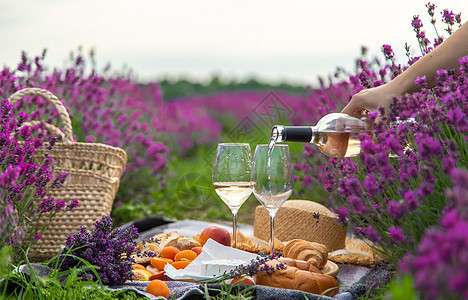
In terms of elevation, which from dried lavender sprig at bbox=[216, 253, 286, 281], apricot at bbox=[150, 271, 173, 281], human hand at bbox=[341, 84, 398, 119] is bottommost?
apricot at bbox=[150, 271, 173, 281]

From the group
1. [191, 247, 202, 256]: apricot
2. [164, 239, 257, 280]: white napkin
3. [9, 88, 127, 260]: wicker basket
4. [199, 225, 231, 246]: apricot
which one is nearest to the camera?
[164, 239, 257, 280]: white napkin

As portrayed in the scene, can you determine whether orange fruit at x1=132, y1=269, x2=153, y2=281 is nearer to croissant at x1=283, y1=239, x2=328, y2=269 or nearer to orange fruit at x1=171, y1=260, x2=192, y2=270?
orange fruit at x1=171, y1=260, x2=192, y2=270

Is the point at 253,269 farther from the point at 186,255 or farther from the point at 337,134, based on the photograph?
the point at 337,134

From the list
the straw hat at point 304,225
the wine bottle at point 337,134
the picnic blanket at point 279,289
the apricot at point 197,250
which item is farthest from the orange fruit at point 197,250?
the wine bottle at point 337,134

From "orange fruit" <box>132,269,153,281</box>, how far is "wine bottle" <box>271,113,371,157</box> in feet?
2.79

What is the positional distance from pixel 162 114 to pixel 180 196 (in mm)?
2158

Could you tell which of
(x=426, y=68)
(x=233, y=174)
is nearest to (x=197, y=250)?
(x=233, y=174)

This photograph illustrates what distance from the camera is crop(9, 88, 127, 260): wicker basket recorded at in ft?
10.3

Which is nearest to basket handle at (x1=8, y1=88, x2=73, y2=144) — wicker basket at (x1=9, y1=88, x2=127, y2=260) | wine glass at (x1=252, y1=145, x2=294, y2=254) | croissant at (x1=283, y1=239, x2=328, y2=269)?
wicker basket at (x1=9, y1=88, x2=127, y2=260)

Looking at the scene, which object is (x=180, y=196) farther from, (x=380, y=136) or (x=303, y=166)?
(x=380, y=136)

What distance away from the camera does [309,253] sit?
2.25 m

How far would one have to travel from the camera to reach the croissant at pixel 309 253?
2.24 metres

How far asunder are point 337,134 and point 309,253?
563 millimetres

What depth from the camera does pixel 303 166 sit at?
3.90 m
